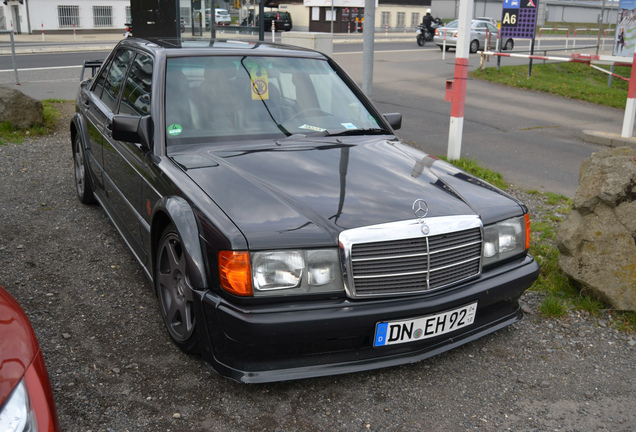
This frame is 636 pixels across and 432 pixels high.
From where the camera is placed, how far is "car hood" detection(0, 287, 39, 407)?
6.70 ft

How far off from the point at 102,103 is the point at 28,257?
1408mm

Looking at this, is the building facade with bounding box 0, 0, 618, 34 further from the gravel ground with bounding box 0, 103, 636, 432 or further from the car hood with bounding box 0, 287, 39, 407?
the car hood with bounding box 0, 287, 39, 407

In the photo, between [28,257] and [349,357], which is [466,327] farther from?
[28,257]

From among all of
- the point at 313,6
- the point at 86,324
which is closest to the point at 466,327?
the point at 86,324

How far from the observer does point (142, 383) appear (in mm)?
3287

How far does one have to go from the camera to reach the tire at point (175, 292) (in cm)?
339

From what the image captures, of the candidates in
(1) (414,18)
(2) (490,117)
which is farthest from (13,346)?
(1) (414,18)

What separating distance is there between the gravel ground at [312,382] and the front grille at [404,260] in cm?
60

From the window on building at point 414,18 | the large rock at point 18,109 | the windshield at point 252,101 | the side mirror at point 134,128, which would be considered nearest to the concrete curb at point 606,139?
the windshield at point 252,101

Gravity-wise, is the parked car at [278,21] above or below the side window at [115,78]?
above

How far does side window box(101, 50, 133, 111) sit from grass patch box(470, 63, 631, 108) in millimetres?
12518

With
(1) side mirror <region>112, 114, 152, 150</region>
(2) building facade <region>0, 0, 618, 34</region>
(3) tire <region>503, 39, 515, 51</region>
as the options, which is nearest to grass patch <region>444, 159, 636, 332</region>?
(1) side mirror <region>112, 114, 152, 150</region>

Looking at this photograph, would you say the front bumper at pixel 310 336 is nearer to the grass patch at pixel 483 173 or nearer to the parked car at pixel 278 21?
the grass patch at pixel 483 173

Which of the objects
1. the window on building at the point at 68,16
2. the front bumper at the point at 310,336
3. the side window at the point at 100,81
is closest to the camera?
the front bumper at the point at 310,336
